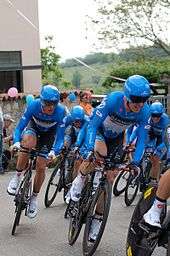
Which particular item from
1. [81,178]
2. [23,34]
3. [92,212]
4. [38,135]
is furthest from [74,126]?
[23,34]

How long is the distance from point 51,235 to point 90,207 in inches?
52.2

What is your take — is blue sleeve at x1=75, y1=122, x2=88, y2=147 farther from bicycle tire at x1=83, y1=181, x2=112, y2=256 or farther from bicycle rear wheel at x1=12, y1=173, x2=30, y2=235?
bicycle tire at x1=83, y1=181, x2=112, y2=256

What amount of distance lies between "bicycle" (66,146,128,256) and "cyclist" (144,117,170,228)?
1.39 m

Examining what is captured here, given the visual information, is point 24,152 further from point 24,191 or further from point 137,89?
point 137,89

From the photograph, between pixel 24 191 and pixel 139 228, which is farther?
pixel 24 191

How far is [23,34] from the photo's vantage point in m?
21.9

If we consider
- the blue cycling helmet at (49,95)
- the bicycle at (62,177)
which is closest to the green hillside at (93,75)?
the bicycle at (62,177)

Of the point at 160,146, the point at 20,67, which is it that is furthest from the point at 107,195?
the point at 20,67

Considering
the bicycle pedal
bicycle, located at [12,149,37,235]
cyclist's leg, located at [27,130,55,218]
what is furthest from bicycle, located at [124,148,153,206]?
the bicycle pedal

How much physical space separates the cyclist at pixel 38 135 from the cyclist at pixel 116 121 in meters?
0.89

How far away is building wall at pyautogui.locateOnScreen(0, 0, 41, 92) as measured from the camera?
2133 centimetres

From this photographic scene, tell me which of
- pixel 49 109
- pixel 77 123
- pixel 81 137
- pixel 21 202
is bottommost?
pixel 21 202

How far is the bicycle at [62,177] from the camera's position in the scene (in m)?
9.82

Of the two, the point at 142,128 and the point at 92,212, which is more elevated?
the point at 142,128
